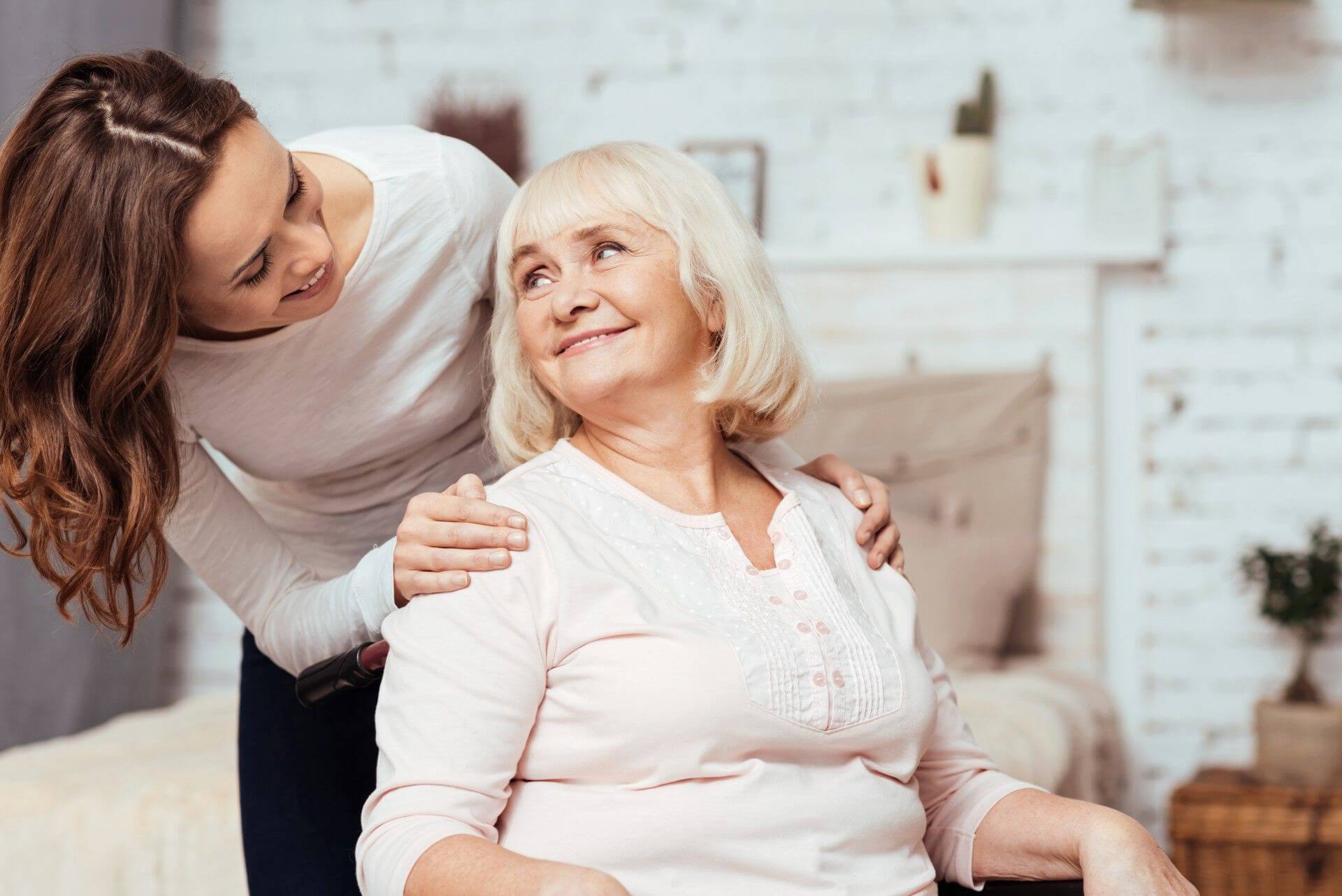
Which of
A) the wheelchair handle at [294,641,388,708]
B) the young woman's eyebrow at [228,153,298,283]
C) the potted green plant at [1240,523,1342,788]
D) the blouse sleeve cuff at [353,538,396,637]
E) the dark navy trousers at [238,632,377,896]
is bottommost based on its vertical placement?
the potted green plant at [1240,523,1342,788]

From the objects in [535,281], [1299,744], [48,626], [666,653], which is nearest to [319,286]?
[535,281]

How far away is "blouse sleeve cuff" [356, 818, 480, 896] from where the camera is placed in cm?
105

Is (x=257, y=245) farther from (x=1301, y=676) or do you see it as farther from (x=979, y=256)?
(x=1301, y=676)

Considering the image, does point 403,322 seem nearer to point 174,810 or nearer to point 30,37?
point 174,810

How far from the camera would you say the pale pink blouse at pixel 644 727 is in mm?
1112

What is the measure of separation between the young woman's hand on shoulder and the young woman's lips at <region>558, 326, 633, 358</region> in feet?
0.66

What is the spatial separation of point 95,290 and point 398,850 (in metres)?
0.55

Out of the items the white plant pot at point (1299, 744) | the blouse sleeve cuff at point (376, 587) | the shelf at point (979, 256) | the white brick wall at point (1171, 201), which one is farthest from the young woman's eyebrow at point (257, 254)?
the white plant pot at point (1299, 744)

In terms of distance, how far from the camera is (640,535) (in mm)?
1271

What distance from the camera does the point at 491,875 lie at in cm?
102

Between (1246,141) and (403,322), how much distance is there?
93.0 inches

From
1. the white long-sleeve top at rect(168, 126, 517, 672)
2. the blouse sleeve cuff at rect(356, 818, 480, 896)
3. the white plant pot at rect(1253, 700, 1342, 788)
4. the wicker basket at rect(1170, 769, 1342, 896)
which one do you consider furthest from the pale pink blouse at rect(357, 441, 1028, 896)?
the white plant pot at rect(1253, 700, 1342, 788)

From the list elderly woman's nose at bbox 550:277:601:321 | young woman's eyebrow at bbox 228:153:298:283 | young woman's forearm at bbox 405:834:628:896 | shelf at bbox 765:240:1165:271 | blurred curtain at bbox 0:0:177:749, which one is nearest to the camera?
young woman's forearm at bbox 405:834:628:896

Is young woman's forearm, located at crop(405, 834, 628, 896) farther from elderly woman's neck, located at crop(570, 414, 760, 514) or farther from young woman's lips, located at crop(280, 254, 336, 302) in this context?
young woman's lips, located at crop(280, 254, 336, 302)
